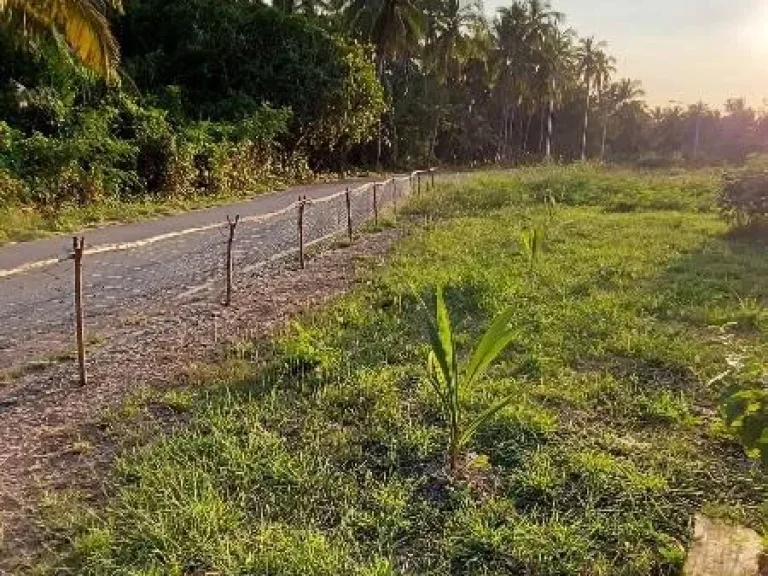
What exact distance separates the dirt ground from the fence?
0.23 m

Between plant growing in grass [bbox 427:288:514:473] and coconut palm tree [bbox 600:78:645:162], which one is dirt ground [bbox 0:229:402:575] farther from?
coconut palm tree [bbox 600:78:645:162]

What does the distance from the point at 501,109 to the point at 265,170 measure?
37.8 metres

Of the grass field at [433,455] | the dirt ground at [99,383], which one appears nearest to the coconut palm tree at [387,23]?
the dirt ground at [99,383]

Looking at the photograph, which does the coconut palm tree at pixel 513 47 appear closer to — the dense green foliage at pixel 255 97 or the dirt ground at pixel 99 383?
the dense green foliage at pixel 255 97

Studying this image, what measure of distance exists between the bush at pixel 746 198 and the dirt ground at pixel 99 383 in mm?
8654

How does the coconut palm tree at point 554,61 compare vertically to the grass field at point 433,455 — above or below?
above

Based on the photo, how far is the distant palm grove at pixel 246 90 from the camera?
15414mm

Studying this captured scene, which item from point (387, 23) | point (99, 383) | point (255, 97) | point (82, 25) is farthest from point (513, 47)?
point (99, 383)

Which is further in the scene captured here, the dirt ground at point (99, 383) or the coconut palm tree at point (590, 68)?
the coconut palm tree at point (590, 68)

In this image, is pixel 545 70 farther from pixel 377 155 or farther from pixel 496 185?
pixel 496 185

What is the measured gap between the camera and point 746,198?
1454 centimetres

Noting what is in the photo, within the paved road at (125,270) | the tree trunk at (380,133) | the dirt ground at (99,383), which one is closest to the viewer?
the dirt ground at (99,383)

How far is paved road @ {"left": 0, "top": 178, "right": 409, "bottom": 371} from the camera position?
24.3 feet

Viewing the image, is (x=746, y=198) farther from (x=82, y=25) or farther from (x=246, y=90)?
(x=246, y=90)
